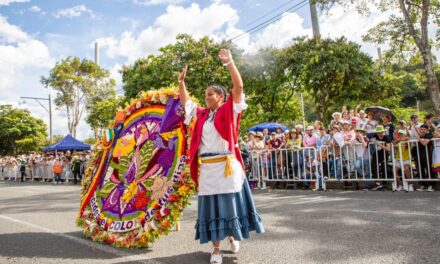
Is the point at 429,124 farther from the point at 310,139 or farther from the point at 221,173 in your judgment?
the point at 221,173

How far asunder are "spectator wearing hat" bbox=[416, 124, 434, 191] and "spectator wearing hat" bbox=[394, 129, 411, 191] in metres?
0.26

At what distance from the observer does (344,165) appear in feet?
36.0

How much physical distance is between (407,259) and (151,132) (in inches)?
143

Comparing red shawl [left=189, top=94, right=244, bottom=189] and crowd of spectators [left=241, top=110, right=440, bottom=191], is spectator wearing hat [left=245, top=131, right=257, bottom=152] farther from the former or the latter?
red shawl [left=189, top=94, right=244, bottom=189]

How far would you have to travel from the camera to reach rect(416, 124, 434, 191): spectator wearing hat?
372 inches

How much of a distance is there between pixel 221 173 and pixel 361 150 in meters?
7.44

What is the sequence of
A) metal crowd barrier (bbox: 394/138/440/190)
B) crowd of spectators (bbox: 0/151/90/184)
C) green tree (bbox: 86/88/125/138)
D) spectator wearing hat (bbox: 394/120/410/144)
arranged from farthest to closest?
green tree (bbox: 86/88/125/138) → crowd of spectators (bbox: 0/151/90/184) → spectator wearing hat (bbox: 394/120/410/144) → metal crowd barrier (bbox: 394/138/440/190)

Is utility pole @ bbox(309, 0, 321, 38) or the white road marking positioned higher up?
utility pole @ bbox(309, 0, 321, 38)

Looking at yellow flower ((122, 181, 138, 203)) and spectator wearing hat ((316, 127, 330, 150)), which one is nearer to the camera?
yellow flower ((122, 181, 138, 203))

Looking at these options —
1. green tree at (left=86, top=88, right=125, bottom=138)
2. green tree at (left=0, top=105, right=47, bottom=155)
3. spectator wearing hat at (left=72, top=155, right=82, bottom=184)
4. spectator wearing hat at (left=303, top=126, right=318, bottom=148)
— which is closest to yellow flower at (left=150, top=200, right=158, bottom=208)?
spectator wearing hat at (left=303, top=126, right=318, bottom=148)

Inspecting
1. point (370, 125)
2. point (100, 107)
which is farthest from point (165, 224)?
point (100, 107)

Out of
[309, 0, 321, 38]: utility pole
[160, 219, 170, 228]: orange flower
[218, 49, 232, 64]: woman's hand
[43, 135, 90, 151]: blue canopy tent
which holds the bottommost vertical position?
[160, 219, 170, 228]: orange flower

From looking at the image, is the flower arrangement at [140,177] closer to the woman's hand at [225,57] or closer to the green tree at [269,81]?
the woman's hand at [225,57]

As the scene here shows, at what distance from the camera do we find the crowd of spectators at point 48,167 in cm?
2139
